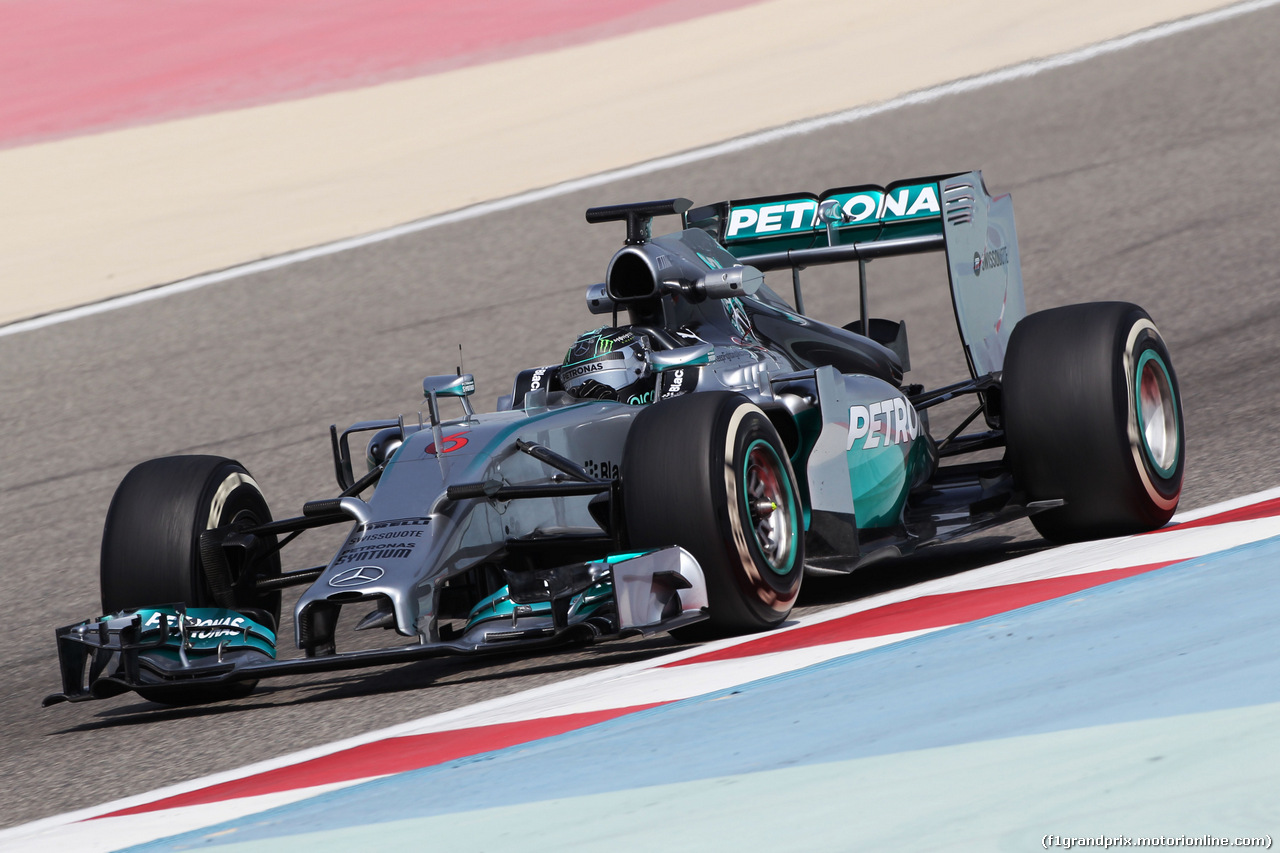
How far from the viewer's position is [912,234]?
25.4 ft

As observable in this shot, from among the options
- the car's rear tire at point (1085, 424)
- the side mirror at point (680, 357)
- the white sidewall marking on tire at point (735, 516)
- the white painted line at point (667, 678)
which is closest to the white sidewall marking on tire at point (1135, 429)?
the car's rear tire at point (1085, 424)

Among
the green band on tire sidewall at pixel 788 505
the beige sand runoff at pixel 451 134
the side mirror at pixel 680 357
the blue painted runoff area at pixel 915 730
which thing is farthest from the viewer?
the beige sand runoff at pixel 451 134

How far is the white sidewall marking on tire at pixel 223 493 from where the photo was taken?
20.1 ft

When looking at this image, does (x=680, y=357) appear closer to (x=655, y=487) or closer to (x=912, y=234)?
(x=655, y=487)

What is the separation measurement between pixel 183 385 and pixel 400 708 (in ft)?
26.2

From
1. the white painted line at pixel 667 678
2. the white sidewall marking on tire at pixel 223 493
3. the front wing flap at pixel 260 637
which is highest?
the white sidewall marking on tire at pixel 223 493

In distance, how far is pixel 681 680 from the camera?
4887 mm

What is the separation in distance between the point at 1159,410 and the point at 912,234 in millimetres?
1438

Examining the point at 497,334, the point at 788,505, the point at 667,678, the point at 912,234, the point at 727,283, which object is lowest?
the point at 667,678

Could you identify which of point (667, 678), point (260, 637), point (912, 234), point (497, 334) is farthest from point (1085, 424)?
point (497, 334)

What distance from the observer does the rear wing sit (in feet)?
24.4

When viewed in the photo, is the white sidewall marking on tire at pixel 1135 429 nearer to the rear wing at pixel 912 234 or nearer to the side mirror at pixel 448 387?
the rear wing at pixel 912 234

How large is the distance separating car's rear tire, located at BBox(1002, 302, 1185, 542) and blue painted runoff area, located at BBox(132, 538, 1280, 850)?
1.55 metres

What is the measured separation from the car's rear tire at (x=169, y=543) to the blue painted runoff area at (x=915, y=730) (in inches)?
79.3
